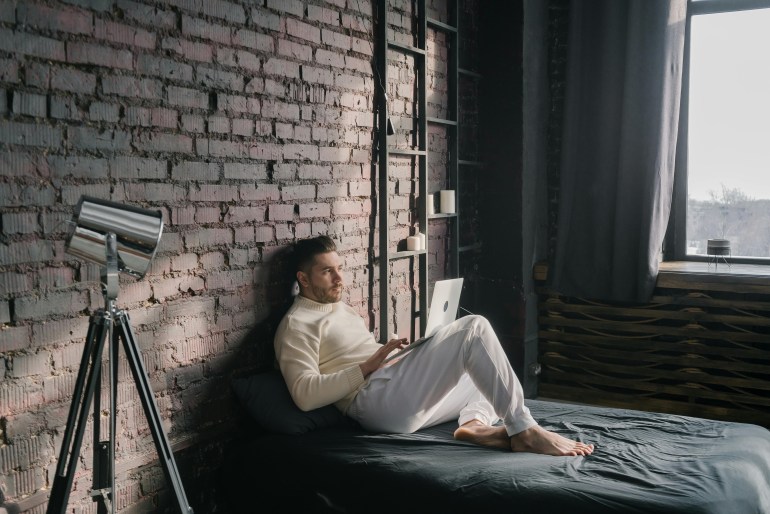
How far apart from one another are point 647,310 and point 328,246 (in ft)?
6.97

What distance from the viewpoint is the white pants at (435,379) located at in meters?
2.68

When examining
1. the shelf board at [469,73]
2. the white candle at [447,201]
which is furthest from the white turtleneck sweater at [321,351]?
the shelf board at [469,73]

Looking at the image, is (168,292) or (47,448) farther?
(168,292)

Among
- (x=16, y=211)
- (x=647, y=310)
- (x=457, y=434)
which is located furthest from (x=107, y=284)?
(x=647, y=310)

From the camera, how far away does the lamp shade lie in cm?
178

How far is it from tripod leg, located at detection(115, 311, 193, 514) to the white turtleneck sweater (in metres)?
0.79

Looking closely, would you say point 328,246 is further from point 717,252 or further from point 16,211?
point 717,252

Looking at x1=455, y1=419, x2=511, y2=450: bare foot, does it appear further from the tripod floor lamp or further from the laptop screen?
the tripod floor lamp

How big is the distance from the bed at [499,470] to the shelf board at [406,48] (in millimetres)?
1691

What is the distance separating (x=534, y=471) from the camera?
2.32 metres

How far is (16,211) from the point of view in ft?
6.41

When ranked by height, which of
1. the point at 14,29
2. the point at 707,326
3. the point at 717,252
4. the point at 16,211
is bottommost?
the point at 707,326

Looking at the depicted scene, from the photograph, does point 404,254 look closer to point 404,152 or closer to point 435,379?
point 404,152

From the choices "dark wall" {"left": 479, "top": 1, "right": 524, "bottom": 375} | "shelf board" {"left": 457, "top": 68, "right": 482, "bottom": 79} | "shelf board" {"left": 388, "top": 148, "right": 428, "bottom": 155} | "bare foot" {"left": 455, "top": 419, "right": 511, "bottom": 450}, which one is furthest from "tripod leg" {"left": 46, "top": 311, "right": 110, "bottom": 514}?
"dark wall" {"left": 479, "top": 1, "right": 524, "bottom": 375}
